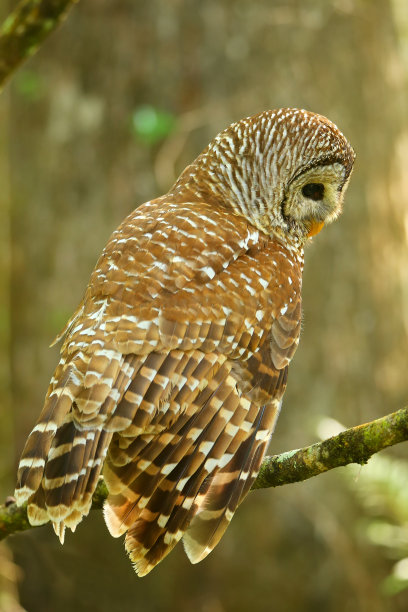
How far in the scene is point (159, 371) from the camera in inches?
119

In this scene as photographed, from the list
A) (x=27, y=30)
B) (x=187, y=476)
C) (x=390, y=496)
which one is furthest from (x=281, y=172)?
(x=390, y=496)

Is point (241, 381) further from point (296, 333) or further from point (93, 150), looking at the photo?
point (93, 150)

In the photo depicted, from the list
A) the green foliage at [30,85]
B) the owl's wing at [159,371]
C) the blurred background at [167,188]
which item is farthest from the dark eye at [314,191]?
the green foliage at [30,85]

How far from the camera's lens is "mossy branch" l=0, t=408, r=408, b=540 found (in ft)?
8.04

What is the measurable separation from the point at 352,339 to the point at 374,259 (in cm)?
60

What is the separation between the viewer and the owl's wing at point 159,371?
9.25ft

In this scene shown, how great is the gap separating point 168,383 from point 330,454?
658mm

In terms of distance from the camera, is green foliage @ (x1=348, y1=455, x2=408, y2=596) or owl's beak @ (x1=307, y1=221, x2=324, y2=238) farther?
green foliage @ (x1=348, y1=455, x2=408, y2=596)

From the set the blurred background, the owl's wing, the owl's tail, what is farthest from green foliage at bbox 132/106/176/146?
the owl's tail

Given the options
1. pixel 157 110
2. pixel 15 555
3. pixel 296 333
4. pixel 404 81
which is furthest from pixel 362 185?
pixel 15 555

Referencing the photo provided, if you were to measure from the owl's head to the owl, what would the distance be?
18cm

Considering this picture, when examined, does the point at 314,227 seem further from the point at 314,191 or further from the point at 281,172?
the point at 281,172

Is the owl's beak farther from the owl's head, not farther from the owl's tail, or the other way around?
the owl's tail

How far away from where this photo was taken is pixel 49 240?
20.6 feet
